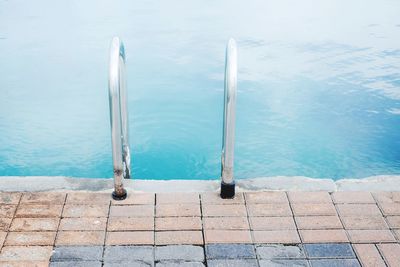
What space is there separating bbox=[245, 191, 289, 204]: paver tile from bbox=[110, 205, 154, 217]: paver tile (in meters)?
0.65

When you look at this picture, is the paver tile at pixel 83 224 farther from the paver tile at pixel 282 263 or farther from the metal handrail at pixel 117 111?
the paver tile at pixel 282 263

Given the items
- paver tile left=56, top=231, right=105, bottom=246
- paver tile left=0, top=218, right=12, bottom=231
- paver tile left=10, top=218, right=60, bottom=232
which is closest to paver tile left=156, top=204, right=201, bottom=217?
paver tile left=56, top=231, right=105, bottom=246

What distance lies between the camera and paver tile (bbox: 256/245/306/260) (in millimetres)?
2570

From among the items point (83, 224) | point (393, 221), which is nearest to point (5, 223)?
point (83, 224)

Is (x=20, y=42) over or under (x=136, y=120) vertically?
over

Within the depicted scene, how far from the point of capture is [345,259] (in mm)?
2566

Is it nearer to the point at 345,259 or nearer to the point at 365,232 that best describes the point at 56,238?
the point at 345,259

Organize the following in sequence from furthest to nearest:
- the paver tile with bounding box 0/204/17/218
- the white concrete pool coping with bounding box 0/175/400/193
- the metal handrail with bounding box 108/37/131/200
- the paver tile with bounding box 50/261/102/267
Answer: the white concrete pool coping with bounding box 0/175/400/193 < the paver tile with bounding box 0/204/17/218 < the metal handrail with bounding box 108/37/131/200 < the paver tile with bounding box 50/261/102/267

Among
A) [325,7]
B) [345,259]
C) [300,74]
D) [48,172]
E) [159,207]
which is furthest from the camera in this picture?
[325,7]

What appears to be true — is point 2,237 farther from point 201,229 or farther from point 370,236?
point 370,236

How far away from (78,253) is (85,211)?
378mm

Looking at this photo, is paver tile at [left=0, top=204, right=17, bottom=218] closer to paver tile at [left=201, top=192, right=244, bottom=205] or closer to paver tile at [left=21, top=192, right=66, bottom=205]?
paver tile at [left=21, top=192, right=66, bottom=205]

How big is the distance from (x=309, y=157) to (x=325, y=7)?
554 centimetres

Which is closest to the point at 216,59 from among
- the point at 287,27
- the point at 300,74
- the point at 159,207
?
the point at 300,74
